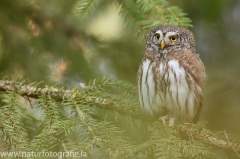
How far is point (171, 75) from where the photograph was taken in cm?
302

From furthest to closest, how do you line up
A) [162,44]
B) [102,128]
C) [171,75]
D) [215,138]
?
[162,44] → [171,75] → [215,138] → [102,128]

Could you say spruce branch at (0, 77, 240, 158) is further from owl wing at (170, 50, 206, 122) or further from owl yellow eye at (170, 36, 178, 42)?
owl yellow eye at (170, 36, 178, 42)

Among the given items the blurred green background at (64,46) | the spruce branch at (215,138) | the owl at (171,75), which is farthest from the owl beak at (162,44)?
the spruce branch at (215,138)

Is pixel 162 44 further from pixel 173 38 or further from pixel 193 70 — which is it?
pixel 193 70

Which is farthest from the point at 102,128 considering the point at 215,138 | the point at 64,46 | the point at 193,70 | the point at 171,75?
the point at 64,46

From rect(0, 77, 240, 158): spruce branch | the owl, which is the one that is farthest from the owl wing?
rect(0, 77, 240, 158): spruce branch

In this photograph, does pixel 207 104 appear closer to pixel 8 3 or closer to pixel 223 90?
pixel 223 90

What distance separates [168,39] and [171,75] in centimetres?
32

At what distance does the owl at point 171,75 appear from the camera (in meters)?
3.04

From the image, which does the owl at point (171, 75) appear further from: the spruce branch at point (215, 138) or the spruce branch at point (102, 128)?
the spruce branch at point (215, 138)

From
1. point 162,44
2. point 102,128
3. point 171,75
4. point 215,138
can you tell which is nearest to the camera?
point 102,128

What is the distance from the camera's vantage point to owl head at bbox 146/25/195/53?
10.3 ft

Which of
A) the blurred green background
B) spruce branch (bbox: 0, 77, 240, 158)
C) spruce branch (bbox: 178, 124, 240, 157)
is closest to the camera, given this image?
spruce branch (bbox: 0, 77, 240, 158)

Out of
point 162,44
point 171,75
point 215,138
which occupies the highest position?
point 162,44
